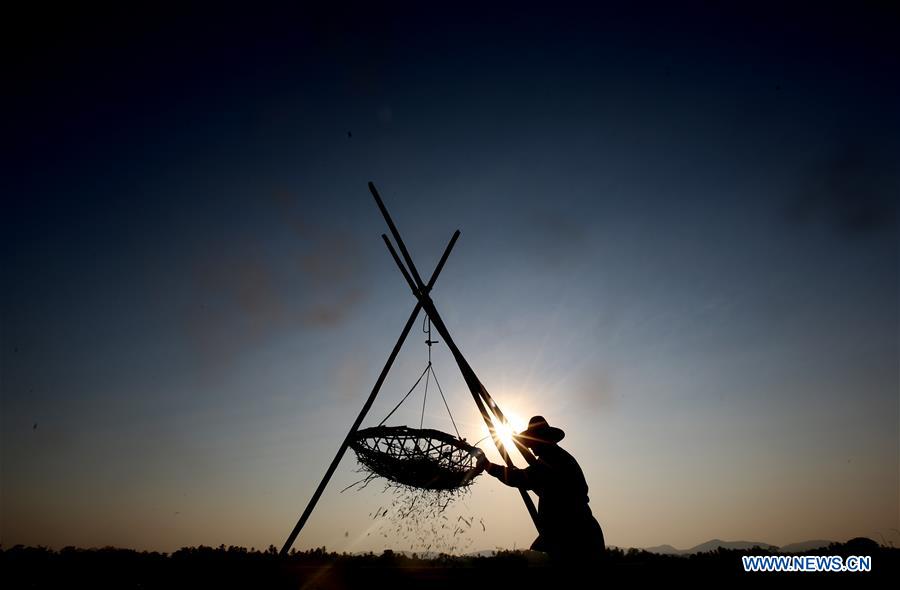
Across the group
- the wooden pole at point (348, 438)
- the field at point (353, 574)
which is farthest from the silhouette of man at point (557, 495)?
the wooden pole at point (348, 438)

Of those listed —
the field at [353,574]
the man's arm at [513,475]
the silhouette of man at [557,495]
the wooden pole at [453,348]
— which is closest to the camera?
the field at [353,574]

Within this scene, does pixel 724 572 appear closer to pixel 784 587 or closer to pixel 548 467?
pixel 784 587

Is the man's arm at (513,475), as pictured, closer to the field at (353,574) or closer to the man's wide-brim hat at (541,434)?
the man's wide-brim hat at (541,434)

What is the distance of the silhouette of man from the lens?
5.30m

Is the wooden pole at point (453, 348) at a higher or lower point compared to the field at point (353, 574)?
higher

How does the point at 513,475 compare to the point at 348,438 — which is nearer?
the point at 513,475

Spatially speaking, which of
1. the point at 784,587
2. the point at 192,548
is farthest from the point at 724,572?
the point at 192,548

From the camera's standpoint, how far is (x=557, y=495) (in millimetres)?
5633

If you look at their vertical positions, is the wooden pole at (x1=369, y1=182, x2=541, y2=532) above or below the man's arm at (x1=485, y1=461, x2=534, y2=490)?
above

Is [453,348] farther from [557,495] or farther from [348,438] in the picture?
[557,495]

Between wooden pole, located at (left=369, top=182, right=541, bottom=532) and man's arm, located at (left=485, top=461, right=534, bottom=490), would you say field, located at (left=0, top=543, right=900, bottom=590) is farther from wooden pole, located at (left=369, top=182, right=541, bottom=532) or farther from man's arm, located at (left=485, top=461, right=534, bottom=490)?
wooden pole, located at (left=369, top=182, right=541, bottom=532)

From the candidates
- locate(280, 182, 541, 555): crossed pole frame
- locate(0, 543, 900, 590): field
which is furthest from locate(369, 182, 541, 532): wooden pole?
locate(0, 543, 900, 590): field

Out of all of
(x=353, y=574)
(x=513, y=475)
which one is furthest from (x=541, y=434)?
(x=353, y=574)

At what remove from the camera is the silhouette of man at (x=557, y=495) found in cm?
A: 530
